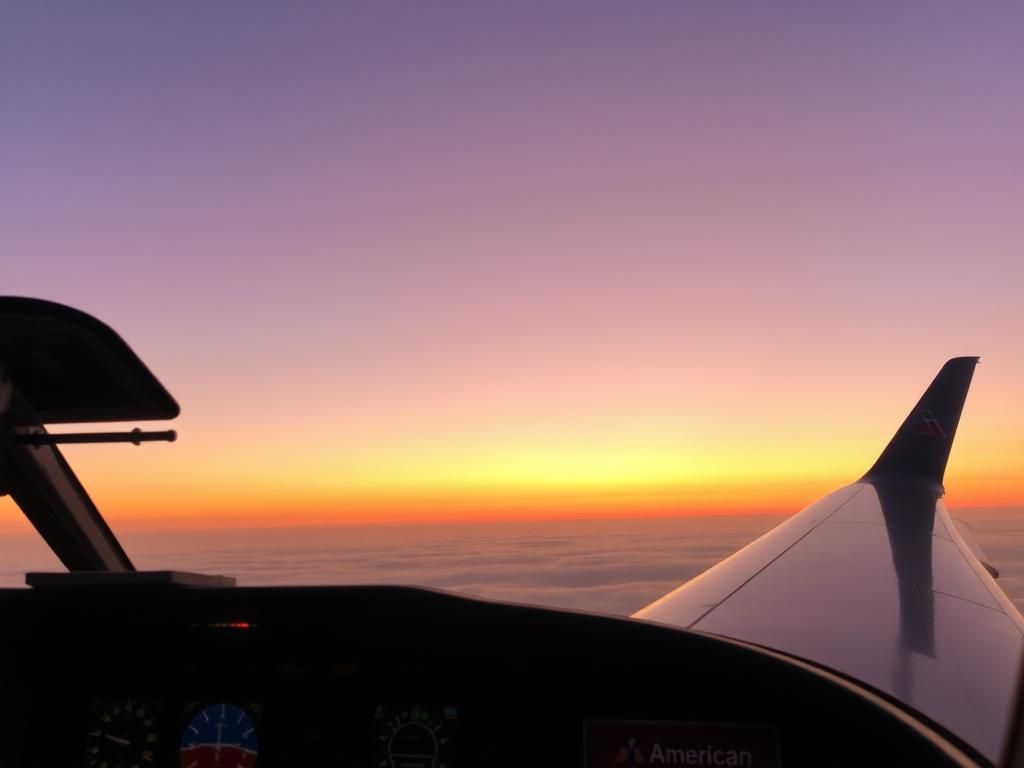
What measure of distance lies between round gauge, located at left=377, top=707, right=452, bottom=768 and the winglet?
6621mm

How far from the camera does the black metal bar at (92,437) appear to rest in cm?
236

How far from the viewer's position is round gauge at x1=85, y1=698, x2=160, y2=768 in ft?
7.36

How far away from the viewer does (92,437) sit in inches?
98.0

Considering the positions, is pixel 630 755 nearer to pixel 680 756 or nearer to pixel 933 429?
pixel 680 756

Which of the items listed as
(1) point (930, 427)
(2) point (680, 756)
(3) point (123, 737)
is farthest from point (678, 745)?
(1) point (930, 427)

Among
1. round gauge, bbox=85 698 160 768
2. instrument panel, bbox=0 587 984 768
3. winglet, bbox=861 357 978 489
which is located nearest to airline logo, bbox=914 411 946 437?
winglet, bbox=861 357 978 489

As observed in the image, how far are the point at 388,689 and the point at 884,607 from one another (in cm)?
239

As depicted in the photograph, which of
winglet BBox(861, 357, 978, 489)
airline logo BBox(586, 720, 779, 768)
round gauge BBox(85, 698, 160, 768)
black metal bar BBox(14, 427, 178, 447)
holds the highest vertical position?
winglet BBox(861, 357, 978, 489)

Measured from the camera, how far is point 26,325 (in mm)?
2148

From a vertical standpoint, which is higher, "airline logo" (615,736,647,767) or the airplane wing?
the airplane wing

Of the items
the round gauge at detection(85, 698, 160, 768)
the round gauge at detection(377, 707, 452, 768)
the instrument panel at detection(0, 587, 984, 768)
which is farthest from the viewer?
the round gauge at detection(85, 698, 160, 768)

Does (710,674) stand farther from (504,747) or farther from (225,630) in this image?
(225,630)

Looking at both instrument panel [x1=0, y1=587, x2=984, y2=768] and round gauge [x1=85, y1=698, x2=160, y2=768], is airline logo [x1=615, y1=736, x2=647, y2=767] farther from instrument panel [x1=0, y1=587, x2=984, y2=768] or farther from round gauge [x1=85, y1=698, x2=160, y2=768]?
round gauge [x1=85, y1=698, x2=160, y2=768]

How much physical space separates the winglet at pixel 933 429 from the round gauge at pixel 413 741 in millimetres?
6621
